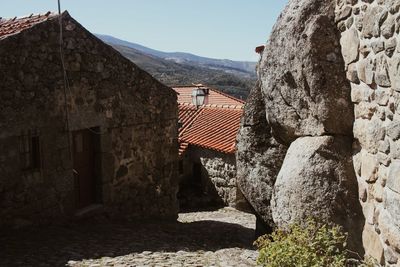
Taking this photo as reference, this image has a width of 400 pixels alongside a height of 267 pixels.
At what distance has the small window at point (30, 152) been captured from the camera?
25.1 feet

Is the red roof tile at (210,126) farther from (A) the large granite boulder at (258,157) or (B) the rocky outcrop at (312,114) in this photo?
(B) the rocky outcrop at (312,114)

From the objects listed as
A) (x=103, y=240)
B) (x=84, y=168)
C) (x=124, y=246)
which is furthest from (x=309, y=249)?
(x=84, y=168)

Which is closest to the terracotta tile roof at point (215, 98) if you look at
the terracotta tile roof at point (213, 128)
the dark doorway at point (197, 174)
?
the terracotta tile roof at point (213, 128)

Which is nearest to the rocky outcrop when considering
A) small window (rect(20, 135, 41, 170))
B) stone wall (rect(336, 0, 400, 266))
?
stone wall (rect(336, 0, 400, 266))

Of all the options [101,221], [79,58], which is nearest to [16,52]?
[79,58]

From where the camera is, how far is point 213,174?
16969 mm

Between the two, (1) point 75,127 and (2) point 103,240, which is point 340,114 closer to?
(2) point 103,240

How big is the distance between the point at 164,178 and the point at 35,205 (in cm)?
351

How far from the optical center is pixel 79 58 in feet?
28.0

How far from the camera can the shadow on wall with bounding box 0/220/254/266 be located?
21.2 ft

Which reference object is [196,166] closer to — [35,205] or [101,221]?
[101,221]

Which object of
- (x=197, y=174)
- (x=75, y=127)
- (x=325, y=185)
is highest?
(x=75, y=127)

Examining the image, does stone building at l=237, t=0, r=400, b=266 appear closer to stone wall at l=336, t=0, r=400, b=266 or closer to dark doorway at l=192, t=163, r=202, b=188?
stone wall at l=336, t=0, r=400, b=266

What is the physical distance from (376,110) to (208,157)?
1310 centimetres
